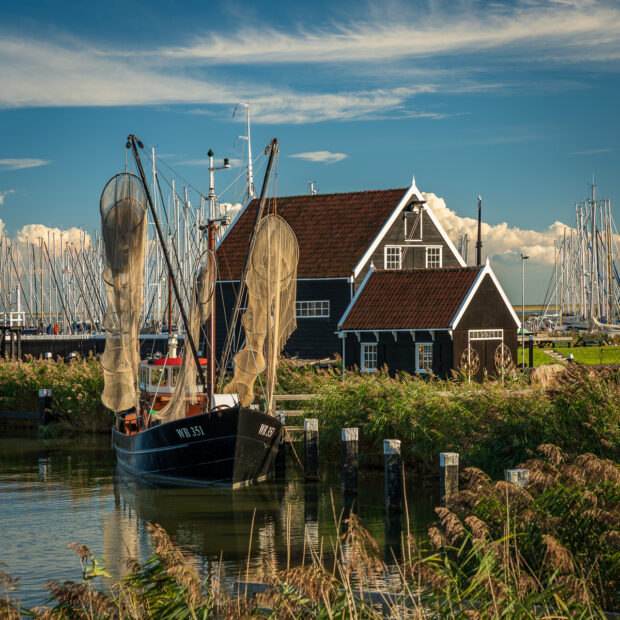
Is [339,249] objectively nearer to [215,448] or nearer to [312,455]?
[312,455]

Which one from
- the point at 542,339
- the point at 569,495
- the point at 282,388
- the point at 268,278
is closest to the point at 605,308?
the point at 542,339

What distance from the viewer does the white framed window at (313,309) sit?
4269cm

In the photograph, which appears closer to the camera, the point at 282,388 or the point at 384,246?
the point at 282,388

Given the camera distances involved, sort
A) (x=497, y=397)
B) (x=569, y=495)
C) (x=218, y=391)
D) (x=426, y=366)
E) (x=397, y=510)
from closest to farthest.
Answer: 1. (x=569, y=495)
2. (x=397, y=510)
3. (x=497, y=397)
4. (x=218, y=391)
5. (x=426, y=366)

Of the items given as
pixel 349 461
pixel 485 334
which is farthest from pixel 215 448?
pixel 485 334

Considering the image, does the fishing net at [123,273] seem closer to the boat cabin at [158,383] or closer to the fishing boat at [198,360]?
the fishing boat at [198,360]

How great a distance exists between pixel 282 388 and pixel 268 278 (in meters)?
7.05

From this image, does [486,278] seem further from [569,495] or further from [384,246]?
[569,495]

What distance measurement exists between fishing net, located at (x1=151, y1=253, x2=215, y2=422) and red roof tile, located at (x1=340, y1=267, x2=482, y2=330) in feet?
41.0

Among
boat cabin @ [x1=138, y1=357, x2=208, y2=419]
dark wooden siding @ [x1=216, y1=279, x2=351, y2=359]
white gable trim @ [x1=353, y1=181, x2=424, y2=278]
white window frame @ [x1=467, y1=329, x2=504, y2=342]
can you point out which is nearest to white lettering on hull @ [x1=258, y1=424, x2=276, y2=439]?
boat cabin @ [x1=138, y1=357, x2=208, y2=419]

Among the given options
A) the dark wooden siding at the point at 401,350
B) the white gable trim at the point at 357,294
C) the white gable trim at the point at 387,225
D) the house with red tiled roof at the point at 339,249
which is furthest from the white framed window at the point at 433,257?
the dark wooden siding at the point at 401,350

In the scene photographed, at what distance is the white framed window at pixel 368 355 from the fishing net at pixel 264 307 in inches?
518

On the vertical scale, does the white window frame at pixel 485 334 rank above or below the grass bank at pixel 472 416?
above

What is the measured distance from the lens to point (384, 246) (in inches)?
1709
